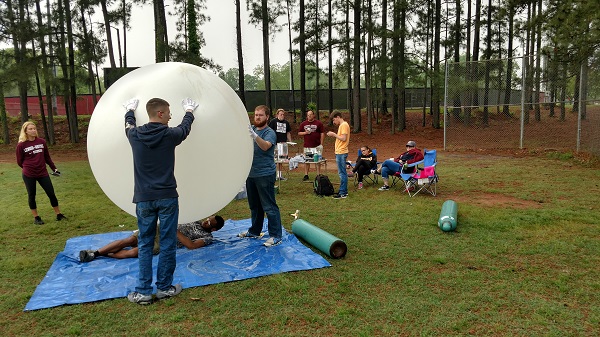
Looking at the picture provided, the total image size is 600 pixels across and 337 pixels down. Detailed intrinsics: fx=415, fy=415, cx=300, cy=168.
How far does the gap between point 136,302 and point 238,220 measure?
3108 mm

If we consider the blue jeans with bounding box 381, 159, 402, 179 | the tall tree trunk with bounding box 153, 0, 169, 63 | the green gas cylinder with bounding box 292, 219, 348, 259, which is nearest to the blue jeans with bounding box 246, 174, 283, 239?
the green gas cylinder with bounding box 292, 219, 348, 259

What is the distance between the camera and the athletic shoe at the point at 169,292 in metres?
3.93

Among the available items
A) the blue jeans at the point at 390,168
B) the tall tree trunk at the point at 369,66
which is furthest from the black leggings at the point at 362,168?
the tall tree trunk at the point at 369,66

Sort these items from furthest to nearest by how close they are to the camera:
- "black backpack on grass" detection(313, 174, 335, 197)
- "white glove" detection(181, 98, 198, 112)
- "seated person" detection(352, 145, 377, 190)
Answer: "seated person" detection(352, 145, 377, 190) → "black backpack on grass" detection(313, 174, 335, 197) → "white glove" detection(181, 98, 198, 112)

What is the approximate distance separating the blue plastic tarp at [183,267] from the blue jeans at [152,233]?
0.34 meters

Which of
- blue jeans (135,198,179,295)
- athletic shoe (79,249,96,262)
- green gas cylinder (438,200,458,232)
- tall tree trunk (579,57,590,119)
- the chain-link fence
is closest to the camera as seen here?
blue jeans (135,198,179,295)

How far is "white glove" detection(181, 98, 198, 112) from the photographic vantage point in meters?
4.04

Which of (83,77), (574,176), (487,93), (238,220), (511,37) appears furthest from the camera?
(511,37)

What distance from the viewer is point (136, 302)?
385cm

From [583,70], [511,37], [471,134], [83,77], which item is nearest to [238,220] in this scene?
[583,70]

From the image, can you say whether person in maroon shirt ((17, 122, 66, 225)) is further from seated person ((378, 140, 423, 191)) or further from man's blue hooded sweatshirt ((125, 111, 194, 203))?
seated person ((378, 140, 423, 191))

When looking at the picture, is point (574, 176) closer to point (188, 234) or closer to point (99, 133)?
point (188, 234)

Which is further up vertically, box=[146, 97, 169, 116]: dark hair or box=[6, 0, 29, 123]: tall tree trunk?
box=[6, 0, 29, 123]: tall tree trunk

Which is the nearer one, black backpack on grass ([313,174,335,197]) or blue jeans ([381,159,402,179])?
black backpack on grass ([313,174,335,197])
